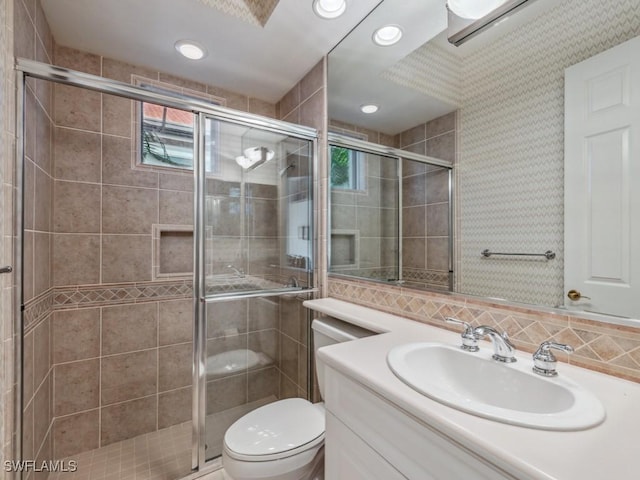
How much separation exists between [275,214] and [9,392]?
132 centimetres

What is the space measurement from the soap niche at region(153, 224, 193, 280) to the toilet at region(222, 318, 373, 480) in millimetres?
1112

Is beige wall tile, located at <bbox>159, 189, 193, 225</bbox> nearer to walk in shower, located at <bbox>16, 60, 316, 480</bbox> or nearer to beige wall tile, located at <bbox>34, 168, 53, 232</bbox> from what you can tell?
walk in shower, located at <bbox>16, 60, 316, 480</bbox>

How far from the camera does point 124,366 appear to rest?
6.05ft

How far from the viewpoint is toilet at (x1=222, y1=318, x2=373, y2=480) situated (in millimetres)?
1077

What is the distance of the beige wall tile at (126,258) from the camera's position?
179 centimetres

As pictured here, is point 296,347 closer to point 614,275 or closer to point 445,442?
point 445,442

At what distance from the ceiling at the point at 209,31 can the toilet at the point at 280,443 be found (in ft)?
5.26

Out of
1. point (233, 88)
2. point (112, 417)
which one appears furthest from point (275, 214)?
point (112, 417)

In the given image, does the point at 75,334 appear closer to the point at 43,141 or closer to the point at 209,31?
the point at 43,141

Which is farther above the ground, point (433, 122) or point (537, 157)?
point (433, 122)

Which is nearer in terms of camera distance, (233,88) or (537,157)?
(537,157)

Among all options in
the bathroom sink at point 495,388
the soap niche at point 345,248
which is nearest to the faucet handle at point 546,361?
the bathroom sink at point 495,388

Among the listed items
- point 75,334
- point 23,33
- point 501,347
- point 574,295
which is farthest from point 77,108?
point 574,295

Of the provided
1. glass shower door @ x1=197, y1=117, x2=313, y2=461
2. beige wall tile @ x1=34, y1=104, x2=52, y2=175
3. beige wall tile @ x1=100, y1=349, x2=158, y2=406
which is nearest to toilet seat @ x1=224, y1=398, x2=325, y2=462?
glass shower door @ x1=197, y1=117, x2=313, y2=461
